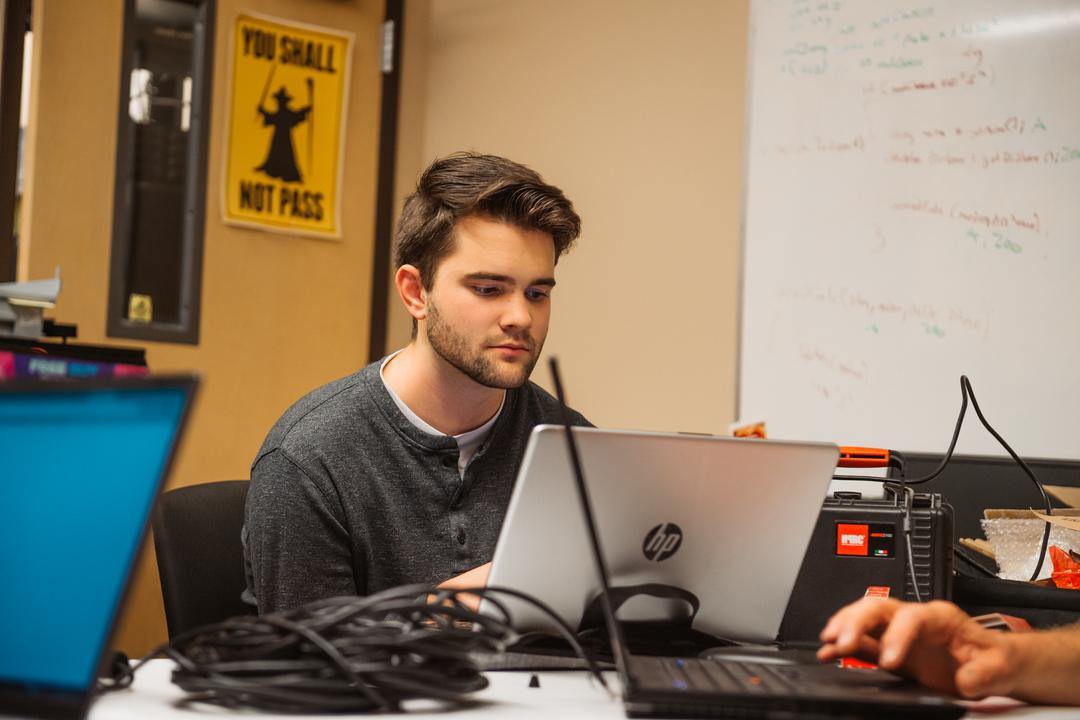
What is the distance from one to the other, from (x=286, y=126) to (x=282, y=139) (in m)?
0.04

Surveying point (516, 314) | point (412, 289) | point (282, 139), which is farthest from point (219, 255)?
point (516, 314)

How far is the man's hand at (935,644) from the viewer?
2.78 ft

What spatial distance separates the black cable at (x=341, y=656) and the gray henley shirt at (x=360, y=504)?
631 millimetres

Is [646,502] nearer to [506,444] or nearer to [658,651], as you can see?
[658,651]

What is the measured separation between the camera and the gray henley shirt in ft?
5.02

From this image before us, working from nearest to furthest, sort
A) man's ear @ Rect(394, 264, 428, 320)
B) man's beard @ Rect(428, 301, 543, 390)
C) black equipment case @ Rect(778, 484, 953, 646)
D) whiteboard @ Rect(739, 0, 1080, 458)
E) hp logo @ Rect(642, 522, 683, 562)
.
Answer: hp logo @ Rect(642, 522, 683, 562)
black equipment case @ Rect(778, 484, 953, 646)
man's beard @ Rect(428, 301, 543, 390)
man's ear @ Rect(394, 264, 428, 320)
whiteboard @ Rect(739, 0, 1080, 458)

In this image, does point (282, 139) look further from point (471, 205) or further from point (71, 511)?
point (71, 511)

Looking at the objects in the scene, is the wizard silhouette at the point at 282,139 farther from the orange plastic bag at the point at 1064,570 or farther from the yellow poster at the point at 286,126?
the orange plastic bag at the point at 1064,570

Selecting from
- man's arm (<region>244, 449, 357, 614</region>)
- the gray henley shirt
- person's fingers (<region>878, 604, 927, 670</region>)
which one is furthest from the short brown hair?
person's fingers (<region>878, 604, 927, 670</region>)

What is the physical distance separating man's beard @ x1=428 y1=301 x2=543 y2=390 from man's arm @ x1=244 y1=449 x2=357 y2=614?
268 mm

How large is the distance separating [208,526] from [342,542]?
0.85 ft

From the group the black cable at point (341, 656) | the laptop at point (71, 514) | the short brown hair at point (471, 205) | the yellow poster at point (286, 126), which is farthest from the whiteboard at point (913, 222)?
the laptop at point (71, 514)

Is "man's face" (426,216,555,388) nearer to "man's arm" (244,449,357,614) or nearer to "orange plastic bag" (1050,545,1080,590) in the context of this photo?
"man's arm" (244,449,357,614)

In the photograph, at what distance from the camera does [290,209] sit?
308cm
